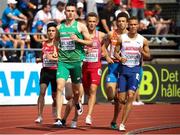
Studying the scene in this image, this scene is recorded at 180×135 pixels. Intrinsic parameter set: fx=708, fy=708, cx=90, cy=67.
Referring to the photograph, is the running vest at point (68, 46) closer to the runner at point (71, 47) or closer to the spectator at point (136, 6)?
the runner at point (71, 47)

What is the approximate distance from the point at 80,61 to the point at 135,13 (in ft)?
39.3

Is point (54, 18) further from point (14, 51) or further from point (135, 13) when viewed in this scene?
point (135, 13)

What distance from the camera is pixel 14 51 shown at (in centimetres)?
2270

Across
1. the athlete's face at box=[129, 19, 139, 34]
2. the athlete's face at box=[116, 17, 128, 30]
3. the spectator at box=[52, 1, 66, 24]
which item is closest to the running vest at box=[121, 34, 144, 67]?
the athlete's face at box=[129, 19, 139, 34]

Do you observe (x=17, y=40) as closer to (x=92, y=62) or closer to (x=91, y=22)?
(x=92, y=62)

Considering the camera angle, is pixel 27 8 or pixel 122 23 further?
pixel 27 8

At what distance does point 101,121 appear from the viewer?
55.5ft

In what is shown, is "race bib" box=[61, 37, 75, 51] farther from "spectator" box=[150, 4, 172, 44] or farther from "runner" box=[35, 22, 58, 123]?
"spectator" box=[150, 4, 172, 44]

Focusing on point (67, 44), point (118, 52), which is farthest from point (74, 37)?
point (118, 52)

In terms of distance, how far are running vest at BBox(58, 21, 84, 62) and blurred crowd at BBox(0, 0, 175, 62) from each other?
7.25 metres

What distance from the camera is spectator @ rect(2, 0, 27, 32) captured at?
23.1 metres

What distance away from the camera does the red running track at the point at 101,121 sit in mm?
14164

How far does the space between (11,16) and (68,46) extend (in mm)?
9104

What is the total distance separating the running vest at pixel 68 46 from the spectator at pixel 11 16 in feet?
29.2
